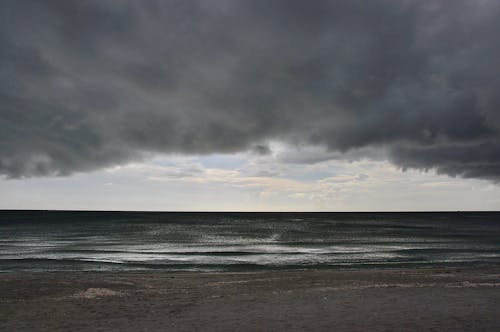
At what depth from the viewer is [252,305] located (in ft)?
57.8

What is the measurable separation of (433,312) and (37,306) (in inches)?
658

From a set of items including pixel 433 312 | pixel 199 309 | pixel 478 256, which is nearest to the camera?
→ pixel 433 312

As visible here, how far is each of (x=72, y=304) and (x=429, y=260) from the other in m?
39.8

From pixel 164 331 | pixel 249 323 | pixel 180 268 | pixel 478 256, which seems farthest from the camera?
pixel 478 256

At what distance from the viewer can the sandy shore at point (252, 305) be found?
1411cm

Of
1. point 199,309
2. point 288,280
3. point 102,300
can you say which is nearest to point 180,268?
point 288,280

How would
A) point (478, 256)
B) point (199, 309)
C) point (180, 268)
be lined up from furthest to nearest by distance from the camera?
1. point (478, 256)
2. point (180, 268)
3. point (199, 309)

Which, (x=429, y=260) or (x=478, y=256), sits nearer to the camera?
(x=429, y=260)

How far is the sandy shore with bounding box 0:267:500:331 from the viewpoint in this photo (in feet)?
46.3

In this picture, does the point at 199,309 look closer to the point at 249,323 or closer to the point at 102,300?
the point at 249,323

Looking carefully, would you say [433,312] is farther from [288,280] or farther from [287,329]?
[288,280]

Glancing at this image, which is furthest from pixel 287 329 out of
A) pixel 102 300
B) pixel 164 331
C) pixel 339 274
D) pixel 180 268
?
pixel 180 268

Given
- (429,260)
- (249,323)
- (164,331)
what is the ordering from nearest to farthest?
(164,331) → (249,323) → (429,260)

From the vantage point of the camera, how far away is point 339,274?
30.0 metres
